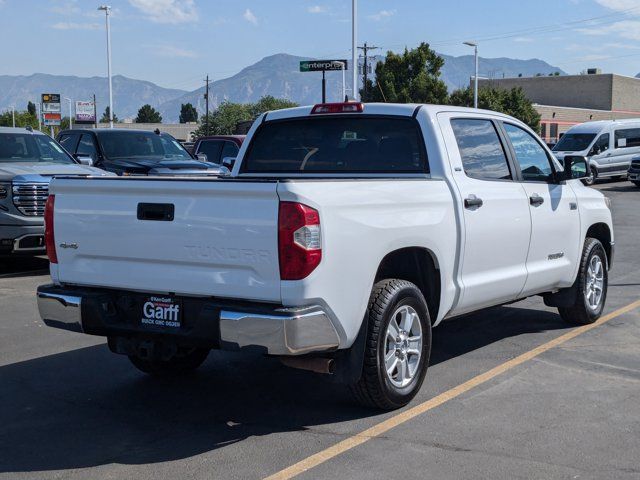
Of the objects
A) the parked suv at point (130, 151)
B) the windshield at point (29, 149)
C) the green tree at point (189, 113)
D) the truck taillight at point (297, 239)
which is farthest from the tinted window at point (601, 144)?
the green tree at point (189, 113)

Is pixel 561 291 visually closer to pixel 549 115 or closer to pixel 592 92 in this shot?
pixel 549 115

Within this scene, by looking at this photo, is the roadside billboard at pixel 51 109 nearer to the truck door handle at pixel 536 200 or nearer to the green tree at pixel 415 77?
the green tree at pixel 415 77

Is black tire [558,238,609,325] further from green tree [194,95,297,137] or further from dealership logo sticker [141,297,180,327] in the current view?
green tree [194,95,297,137]

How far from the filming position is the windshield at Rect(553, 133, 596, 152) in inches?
1246

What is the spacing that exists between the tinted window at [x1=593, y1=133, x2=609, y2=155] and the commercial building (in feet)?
134

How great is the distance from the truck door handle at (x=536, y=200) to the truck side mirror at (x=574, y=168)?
55 cm

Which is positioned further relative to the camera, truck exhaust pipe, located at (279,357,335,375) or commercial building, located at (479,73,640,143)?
commercial building, located at (479,73,640,143)

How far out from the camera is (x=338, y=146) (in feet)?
21.4

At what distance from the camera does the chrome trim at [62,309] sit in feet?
17.2

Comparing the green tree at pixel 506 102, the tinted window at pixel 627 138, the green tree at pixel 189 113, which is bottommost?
the tinted window at pixel 627 138

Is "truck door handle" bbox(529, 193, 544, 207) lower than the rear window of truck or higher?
lower

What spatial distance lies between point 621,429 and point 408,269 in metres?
1.64

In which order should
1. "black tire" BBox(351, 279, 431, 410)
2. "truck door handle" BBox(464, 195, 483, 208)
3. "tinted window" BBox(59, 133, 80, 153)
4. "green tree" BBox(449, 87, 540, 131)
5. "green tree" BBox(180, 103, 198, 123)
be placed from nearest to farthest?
"black tire" BBox(351, 279, 431, 410), "truck door handle" BBox(464, 195, 483, 208), "tinted window" BBox(59, 133, 80, 153), "green tree" BBox(449, 87, 540, 131), "green tree" BBox(180, 103, 198, 123)

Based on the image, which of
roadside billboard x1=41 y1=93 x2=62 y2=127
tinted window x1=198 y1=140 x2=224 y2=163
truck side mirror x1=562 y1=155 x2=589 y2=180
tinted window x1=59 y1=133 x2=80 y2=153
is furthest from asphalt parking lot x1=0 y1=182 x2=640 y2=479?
roadside billboard x1=41 y1=93 x2=62 y2=127
